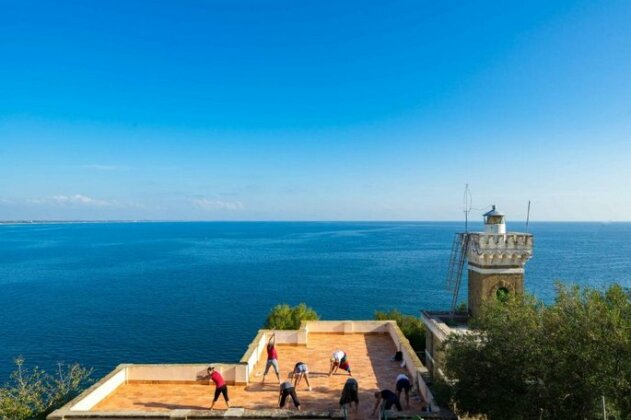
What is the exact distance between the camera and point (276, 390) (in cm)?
1502

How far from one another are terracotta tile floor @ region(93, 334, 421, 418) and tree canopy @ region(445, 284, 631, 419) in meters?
2.79

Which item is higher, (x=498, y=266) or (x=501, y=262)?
(x=501, y=262)

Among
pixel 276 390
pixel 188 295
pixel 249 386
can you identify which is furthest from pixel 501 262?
pixel 188 295

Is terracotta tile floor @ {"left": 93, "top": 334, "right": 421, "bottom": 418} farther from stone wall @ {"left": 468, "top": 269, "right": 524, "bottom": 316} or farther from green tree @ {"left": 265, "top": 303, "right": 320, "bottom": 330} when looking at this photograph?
green tree @ {"left": 265, "top": 303, "right": 320, "bottom": 330}

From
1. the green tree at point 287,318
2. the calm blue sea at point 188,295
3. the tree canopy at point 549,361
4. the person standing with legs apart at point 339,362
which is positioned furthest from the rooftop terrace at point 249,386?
the calm blue sea at point 188,295

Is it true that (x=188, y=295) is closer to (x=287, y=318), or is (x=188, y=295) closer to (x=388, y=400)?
(x=287, y=318)

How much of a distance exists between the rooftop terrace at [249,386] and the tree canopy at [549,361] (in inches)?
64.1

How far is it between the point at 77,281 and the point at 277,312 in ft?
236

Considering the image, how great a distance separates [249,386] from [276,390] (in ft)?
3.79

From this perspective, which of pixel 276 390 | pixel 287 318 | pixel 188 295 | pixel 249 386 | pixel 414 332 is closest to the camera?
pixel 276 390

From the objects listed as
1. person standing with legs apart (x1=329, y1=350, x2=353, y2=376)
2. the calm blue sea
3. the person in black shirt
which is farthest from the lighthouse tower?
the calm blue sea

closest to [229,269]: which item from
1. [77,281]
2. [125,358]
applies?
[77,281]

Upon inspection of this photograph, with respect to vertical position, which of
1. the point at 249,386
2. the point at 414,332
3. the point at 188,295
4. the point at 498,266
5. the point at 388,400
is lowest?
the point at 188,295

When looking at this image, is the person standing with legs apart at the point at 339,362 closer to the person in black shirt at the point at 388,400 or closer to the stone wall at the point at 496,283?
the person in black shirt at the point at 388,400
